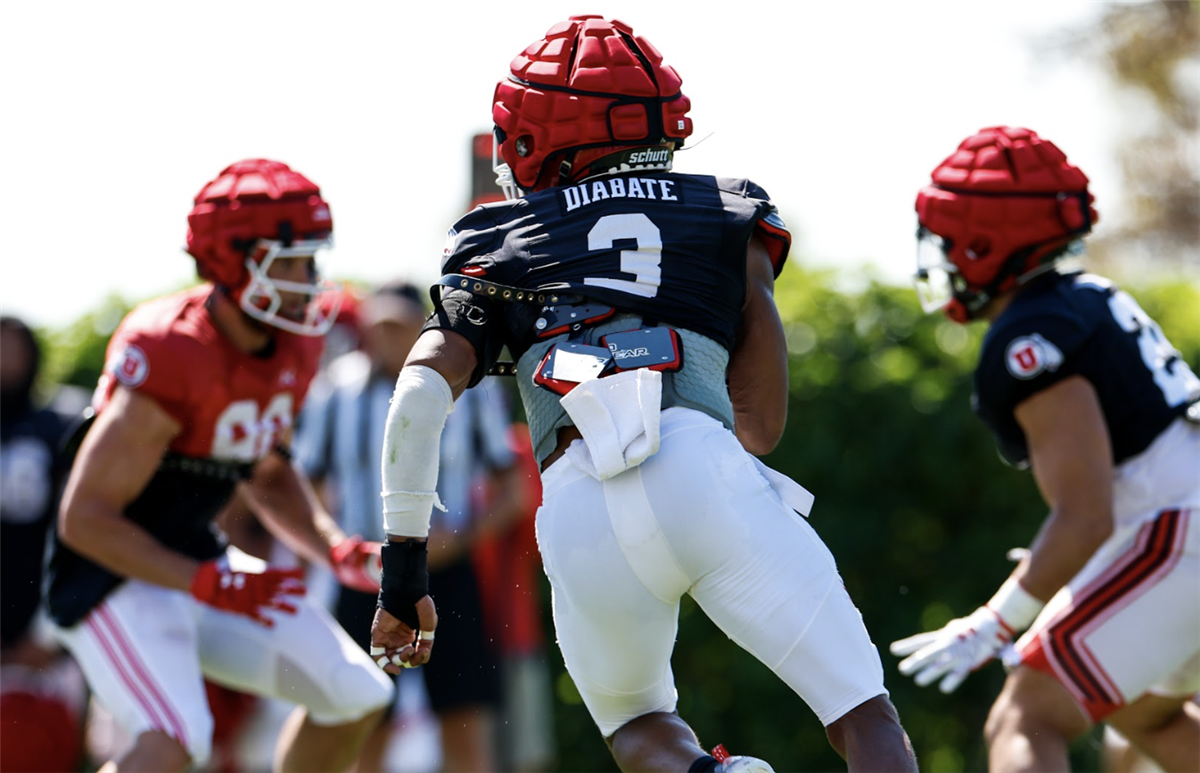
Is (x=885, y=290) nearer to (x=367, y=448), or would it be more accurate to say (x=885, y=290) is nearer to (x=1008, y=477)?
(x=1008, y=477)

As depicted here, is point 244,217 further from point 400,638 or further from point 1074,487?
point 1074,487

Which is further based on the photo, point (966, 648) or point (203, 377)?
point (203, 377)

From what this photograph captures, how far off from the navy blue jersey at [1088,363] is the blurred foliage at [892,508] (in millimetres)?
2501

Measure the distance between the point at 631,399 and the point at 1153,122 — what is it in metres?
15.4

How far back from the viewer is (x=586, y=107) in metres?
3.54

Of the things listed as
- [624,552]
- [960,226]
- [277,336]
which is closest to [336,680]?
[277,336]

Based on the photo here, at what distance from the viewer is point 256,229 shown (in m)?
4.91

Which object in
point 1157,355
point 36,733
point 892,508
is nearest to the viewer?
point 1157,355

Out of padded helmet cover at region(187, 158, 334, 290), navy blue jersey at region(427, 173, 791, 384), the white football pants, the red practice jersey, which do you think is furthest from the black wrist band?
padded helmet cover at region(187, 158, 334, 290)

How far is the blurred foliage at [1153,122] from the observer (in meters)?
16.8

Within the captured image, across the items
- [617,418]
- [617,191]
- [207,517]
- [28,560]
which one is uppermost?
[617,191]

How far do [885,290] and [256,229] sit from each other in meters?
3.36

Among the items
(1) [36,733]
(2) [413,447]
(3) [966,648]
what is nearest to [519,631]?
(1) [36,733]

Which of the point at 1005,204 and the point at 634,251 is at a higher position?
the point at 634,251
